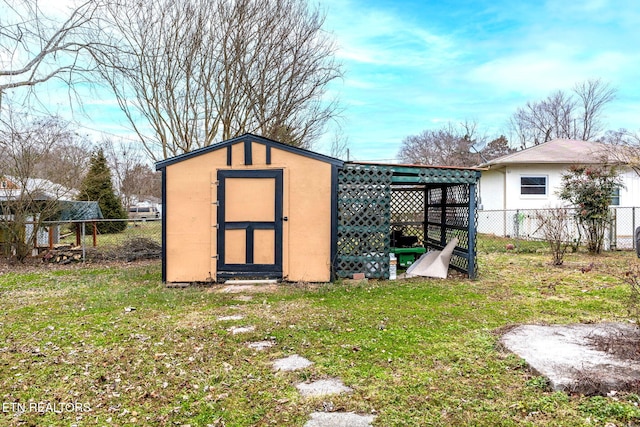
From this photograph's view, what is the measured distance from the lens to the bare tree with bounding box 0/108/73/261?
9.09 meters

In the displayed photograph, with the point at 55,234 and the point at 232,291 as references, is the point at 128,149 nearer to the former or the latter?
the point at 55,234

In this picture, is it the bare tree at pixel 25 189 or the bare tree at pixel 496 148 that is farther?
the bare tree at pixel 496 148

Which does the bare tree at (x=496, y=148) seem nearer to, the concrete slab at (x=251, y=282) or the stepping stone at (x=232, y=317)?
the concrete slab at (x=251, y=282)

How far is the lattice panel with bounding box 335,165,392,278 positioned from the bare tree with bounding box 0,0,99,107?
13.8 ft

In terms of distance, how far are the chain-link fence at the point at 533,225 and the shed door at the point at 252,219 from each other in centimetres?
726

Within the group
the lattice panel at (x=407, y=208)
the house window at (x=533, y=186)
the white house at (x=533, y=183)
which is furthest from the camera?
the house window at (x=533, y=186)

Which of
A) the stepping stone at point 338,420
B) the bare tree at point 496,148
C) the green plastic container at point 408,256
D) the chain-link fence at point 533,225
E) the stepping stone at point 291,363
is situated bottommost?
the stepping stone at point 338,420

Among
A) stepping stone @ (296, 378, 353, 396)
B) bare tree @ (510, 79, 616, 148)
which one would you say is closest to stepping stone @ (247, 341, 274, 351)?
stepping stone @ (296, 378, 353, 396)

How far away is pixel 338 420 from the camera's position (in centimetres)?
251

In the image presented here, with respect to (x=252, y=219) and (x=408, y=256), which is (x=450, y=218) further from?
(x=252, y=219)

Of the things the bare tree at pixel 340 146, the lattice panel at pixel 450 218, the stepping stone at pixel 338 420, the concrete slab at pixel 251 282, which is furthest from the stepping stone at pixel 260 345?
the bare tree at pixel 340 146

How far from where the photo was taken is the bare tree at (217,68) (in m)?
10.9

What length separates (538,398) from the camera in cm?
273

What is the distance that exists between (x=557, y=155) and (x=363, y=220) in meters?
10.7
